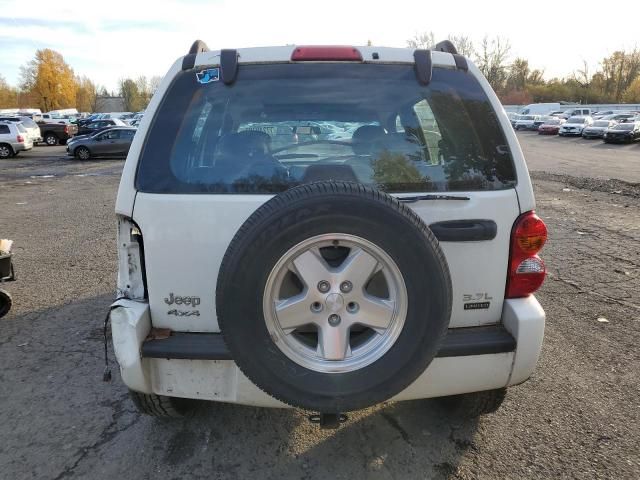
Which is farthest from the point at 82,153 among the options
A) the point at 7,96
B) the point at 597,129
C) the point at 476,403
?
the point at 7,96

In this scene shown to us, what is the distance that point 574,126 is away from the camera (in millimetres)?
38281

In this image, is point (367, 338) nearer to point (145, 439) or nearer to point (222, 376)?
point (222, 376)

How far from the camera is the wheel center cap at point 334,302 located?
196 cm

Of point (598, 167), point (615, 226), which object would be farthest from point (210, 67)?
point (598, 167)

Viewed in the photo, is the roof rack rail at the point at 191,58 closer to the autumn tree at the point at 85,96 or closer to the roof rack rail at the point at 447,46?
the roof rack rail at the point at 447,46

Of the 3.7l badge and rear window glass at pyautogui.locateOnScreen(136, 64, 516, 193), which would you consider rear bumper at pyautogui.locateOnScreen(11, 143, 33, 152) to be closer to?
rear window glass at pyautogui.locateOnScreen(136, 64, 516, 193)

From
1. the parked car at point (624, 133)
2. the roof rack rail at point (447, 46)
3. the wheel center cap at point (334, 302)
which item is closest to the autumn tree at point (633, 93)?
the parked car at point (624, 133)

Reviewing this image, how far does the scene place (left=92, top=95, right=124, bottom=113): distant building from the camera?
107938mm

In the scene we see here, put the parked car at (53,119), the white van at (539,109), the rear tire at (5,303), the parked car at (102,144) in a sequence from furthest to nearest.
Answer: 1. the white van at (539,109)
2. the parked car at (53,119)
3. the parked car at (102,144)
4. the rear tire at (5,303)

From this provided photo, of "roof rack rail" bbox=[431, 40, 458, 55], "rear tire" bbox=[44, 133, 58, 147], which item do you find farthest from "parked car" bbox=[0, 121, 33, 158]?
"roof rack rail" bbox=[431, 40, 458, 55]

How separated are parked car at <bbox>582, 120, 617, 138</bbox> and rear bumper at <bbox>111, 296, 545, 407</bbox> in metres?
38.1

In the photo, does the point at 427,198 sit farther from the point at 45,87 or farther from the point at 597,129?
the point at 45,87

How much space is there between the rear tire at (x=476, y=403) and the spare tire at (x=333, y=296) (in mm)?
814

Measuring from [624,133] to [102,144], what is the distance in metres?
31.2
